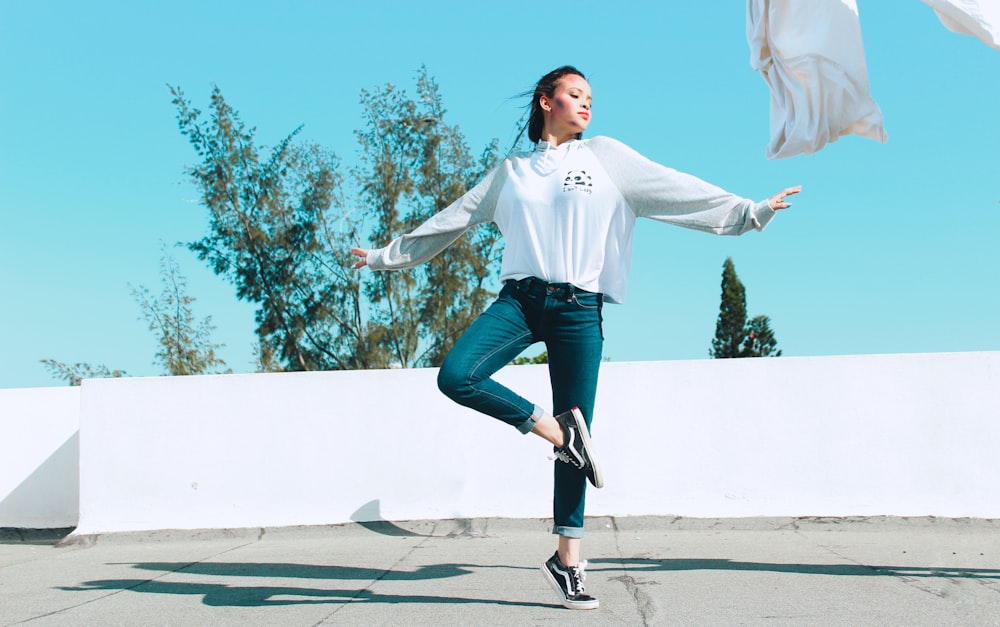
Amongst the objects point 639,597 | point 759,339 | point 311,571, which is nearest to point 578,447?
point 639,597

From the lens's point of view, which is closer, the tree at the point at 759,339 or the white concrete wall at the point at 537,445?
the white concrete wall at the point at 537,445

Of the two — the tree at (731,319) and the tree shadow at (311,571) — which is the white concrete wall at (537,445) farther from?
the tree at (731,319)

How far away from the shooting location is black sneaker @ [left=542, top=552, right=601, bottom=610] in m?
2.83

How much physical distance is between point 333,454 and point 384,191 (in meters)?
17.3

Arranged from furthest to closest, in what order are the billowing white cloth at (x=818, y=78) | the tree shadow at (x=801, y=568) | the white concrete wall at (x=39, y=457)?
the white concrete wall at (x=39, y=457)
the billowing white cloth at (x=818, y=78)
the tree shadow at (x=801, y=568)

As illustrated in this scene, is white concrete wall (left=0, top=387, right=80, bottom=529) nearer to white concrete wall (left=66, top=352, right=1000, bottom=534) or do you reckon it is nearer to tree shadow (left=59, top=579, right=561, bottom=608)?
white concrete wall (left=66, top=352, right=1000, bottom=534)

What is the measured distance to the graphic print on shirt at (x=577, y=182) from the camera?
2.96 m

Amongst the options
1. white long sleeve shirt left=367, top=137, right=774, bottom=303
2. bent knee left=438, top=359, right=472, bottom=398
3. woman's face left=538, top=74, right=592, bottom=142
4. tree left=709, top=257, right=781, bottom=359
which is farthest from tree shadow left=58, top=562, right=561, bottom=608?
tree left=709, top=257, right=781, bottom=359

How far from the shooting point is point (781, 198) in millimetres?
3033

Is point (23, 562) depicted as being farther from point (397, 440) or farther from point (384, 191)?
point (384, 191)

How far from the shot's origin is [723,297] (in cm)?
2928

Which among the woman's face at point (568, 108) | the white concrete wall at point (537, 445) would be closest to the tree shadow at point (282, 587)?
the white concrete wall at point (537, 445)

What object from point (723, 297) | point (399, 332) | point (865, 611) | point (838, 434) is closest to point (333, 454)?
point (838, 434)

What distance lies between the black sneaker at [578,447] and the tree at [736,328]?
2528 centimetres
